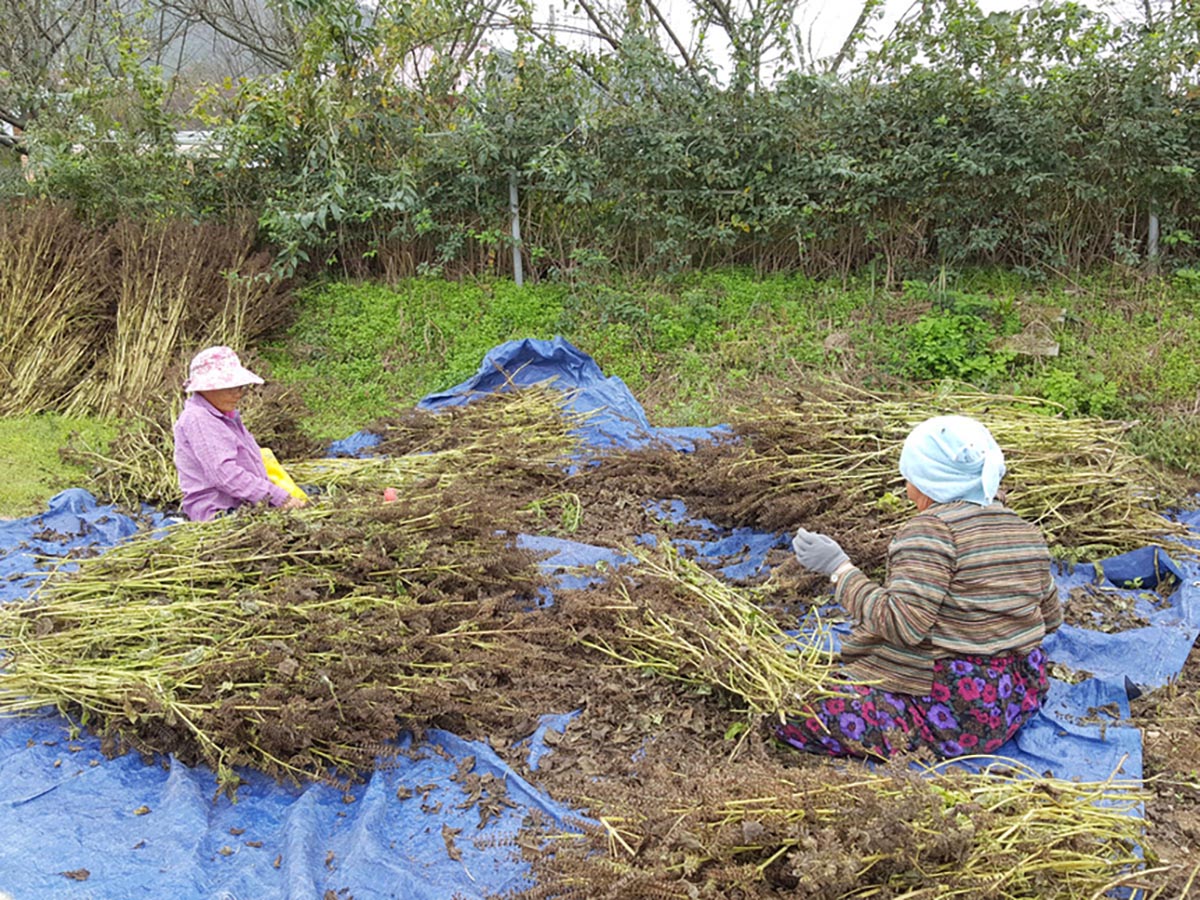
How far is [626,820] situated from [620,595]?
55.5 inches

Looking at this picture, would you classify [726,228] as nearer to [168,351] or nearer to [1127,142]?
[1127,142]

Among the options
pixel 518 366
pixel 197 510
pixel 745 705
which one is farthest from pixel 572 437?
pixel 745 705

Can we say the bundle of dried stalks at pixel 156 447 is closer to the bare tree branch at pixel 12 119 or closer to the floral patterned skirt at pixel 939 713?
the floral patterned skirt at pixel 939 713

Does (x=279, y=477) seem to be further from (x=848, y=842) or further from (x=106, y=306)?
(x=106, y=306)

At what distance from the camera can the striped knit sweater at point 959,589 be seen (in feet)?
8.36

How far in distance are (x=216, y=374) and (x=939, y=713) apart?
3369 mm

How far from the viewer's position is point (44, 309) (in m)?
8.06

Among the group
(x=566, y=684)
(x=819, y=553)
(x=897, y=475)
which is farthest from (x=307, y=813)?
(x=897, y=475)

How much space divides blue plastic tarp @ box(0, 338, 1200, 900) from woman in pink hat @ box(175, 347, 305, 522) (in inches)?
54.1

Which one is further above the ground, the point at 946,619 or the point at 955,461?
the point at 955,461

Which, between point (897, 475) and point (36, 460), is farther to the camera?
point (36, 460)

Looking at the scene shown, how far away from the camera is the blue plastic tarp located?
2.37 m

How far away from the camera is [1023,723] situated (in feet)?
9.55

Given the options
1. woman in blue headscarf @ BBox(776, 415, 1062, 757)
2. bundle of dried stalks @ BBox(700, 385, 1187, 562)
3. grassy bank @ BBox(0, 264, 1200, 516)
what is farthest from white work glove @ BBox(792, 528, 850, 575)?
grassy bank @ BBox(0, 264, 1200, 516)
